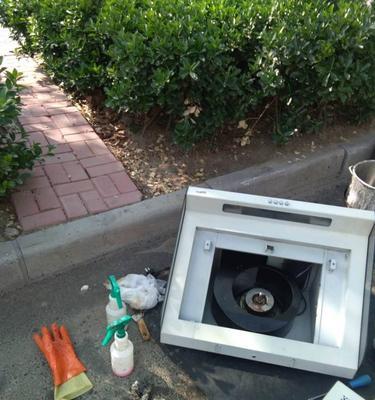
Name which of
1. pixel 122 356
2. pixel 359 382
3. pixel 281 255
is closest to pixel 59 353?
pixel 122 356

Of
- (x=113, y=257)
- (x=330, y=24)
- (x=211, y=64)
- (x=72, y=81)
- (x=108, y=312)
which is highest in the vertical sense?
(x=330, y=24)

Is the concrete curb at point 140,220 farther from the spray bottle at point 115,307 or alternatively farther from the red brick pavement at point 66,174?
the spray bottle at point 115,307

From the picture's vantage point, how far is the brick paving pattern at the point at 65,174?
255cm

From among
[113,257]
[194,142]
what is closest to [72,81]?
[194,142]

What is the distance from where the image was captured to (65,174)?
111 inches

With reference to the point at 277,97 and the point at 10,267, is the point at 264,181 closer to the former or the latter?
the point at 277,97

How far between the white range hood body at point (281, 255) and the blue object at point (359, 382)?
0.13 m

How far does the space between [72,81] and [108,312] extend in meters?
2.02

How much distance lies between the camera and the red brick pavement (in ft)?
8.37

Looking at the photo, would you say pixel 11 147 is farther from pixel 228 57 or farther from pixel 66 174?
pixel 228 57

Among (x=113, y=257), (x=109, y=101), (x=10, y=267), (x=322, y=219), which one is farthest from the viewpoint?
(x=109, y=101)

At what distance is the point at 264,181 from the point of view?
2.97 m

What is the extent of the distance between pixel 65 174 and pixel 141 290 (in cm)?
104

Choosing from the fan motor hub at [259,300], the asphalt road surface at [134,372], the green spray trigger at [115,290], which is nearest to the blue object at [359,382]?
the asphalt road surface at [134,372]
